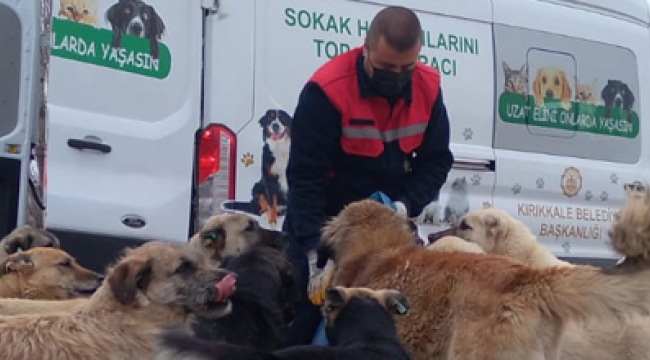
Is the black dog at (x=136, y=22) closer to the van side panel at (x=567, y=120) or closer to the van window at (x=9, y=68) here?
the van window at (x=9, y=68)

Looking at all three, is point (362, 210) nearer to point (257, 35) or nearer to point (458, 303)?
point (458, 303)

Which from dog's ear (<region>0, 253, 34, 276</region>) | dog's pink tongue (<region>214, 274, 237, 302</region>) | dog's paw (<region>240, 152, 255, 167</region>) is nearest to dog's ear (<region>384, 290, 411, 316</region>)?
dog's pink tongue (<region>214, 274, 237, 302</region>)

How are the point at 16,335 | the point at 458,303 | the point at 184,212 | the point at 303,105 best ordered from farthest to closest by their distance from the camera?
the point at 184,212 → the point at 303,105 → the point at 458,303 → the point at 16,335

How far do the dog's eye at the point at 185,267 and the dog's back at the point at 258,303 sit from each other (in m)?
0.28

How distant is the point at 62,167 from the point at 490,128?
3.51 meters

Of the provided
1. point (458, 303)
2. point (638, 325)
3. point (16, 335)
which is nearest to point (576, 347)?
point (638, 325)

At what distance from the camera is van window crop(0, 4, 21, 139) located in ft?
24.2

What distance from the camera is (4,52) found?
7.44 meters

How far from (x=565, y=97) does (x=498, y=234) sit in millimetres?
2400

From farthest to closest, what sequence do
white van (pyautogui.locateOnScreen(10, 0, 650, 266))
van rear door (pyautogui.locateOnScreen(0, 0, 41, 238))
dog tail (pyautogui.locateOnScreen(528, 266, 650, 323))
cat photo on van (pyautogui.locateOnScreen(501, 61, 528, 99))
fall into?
cat photo on van (pyautogui.locateOnScreen(501, 61, 528, 99)), white van (pyautogui.locateOnScreen(10, 0, 650, 266)), van rear door (pyautogui.locateOnScreen(0, 0, 41, 238)), dog tail (pyautogui.locateOnScreen(528, 266, 650, 323))

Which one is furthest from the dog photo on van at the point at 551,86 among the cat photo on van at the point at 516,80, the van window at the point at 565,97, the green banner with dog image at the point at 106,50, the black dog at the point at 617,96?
the green banner with dog image at the point at 106,50

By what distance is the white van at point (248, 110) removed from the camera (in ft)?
25.0

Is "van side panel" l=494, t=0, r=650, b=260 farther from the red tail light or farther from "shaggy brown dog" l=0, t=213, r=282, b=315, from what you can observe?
"shaggy brown dog" l=0, t=213, r=282, b=315

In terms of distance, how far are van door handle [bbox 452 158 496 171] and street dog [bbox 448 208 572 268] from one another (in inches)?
34.2
